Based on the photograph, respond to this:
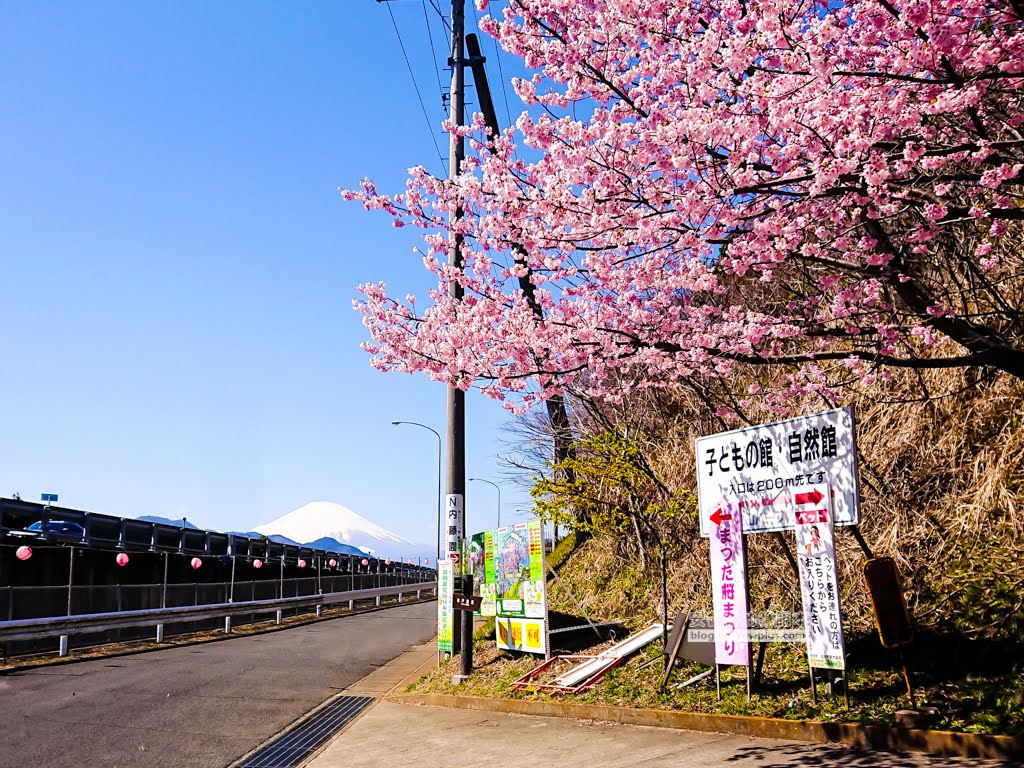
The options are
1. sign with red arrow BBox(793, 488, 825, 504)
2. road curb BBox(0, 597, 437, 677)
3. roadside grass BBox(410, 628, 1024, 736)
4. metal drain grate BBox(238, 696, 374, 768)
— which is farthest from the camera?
road curb BBox(0, 597, 437, 677)

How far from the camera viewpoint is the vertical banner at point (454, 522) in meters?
13.8

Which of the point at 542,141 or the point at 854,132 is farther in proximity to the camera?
the point at 542,141

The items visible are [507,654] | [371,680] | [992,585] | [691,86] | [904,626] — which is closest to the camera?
[691,86]

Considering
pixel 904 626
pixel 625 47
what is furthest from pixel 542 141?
pixel 904 626

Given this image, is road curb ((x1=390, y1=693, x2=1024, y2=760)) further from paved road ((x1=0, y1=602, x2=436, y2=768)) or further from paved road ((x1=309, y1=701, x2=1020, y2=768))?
paved road ((x1=0, y1=602, x2=436, y2=768))

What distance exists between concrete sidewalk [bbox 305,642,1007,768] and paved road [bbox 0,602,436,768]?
1342 mm

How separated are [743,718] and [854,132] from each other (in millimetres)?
5704

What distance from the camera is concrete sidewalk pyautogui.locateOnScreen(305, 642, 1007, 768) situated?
24.2 feet

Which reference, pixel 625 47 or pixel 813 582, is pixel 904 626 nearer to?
pixel 813 582

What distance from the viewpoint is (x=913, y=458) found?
11.1 m

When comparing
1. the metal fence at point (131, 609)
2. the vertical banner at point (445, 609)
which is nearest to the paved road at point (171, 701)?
the metal fence at point (131, 609)

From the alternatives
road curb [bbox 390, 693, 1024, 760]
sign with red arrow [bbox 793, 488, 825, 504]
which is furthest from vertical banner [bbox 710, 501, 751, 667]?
sign with red arrow [bbox 793, 488, 825, 504]

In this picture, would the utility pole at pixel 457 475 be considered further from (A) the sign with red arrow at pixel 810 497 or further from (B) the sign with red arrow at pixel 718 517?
(A) the sign with red arrow at pixel 810 497

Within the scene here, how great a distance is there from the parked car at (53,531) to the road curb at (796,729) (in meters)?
12.4
